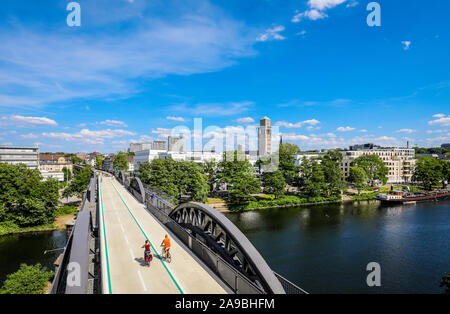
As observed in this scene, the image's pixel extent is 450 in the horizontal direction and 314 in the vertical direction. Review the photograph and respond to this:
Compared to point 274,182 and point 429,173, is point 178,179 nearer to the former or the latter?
point 274,182

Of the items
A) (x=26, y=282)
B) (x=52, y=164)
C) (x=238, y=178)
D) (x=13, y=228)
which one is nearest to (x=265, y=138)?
(x=238, y=178)

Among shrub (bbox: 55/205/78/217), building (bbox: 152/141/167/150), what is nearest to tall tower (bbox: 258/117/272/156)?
building (bbox: 152/141/167/150)

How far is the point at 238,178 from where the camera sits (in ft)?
159

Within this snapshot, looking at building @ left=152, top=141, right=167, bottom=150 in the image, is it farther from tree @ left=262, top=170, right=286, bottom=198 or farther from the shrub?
tree @ left=262, top=170, right=286, bottom=198

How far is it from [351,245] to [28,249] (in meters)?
38.5

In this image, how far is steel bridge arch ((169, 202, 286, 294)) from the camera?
726 cm

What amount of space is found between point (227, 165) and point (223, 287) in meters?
43.8

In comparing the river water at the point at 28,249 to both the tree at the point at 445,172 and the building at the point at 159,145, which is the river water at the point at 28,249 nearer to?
the tree at the point at 445,172

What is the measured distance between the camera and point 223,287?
8.18 meters

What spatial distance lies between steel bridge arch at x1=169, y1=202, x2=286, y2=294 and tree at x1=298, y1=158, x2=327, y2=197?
43206 millimetres

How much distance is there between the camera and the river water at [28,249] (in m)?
25.8

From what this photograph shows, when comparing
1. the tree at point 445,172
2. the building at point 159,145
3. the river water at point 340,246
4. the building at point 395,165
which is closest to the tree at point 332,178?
the river water at point 340,246

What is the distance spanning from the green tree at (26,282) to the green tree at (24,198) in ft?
75.5
